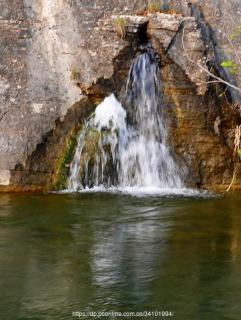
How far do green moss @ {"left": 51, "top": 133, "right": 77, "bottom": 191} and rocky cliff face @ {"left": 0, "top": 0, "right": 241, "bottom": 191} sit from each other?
0.5 inches

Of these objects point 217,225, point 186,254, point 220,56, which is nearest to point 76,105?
point 220,56

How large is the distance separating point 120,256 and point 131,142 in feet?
13.2

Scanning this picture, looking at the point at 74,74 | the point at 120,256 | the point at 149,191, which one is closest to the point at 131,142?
the point at 149,191

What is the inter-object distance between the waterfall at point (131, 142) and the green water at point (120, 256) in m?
0.82

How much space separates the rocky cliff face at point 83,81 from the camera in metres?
10.2

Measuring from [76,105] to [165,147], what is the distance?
1.32 metres

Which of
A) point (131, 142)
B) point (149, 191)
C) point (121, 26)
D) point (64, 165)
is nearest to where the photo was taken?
point (149, 191)

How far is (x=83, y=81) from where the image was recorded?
1037 cm

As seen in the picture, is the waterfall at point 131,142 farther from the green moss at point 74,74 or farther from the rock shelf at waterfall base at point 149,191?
the green moss at point 74,74

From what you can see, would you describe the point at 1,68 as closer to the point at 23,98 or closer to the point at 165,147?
the point at 23,98

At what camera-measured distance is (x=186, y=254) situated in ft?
21.8

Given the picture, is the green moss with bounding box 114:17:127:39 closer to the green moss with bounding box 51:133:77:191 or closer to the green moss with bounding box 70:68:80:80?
the green moss with bounding box 70:68:80:80

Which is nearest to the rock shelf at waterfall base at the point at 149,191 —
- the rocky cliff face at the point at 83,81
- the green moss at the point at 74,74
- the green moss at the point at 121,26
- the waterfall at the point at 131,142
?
the waterfall at the point at 131,142

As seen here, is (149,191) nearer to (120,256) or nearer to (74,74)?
(74,74)
